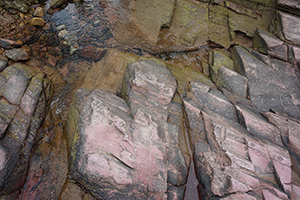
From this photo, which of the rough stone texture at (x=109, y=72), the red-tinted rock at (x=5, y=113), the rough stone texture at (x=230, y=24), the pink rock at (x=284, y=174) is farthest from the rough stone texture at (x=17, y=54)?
the pink rock at (x=284, y=174)

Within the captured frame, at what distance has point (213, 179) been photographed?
2793 mm

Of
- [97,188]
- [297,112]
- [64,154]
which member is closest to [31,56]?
[64,154]

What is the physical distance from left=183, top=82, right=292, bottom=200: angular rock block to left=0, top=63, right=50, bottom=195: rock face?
3335mm

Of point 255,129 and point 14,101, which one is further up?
point 255,129

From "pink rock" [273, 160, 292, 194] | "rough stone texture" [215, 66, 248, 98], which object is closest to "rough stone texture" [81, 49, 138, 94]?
"rough stone texture" [215, 66, 248, 98]

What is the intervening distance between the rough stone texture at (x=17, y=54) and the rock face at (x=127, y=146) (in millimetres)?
1923

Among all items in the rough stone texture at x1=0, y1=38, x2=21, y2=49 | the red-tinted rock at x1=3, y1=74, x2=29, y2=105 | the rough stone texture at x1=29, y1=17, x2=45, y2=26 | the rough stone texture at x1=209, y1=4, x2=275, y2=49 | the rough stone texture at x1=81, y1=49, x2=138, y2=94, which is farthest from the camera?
the rough stone texture at x1=209, y1=4, x2=275, y2=49

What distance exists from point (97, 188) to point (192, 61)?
4.05 m

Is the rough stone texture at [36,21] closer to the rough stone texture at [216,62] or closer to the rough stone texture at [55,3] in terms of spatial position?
the rough stone texture at [55,3]

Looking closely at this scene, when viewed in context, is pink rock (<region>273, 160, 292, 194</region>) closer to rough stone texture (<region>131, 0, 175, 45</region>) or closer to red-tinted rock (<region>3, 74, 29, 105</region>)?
rough stone texture (<region>131, 0, 175, 45</region>)

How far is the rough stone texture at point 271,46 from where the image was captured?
179 inches

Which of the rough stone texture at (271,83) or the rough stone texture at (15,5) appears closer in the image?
the rough stone texture at (271,83)

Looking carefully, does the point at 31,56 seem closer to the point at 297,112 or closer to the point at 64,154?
the point at 64,154

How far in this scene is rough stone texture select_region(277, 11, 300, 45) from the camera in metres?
4.76
